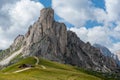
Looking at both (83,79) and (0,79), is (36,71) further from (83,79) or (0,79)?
(0,79)

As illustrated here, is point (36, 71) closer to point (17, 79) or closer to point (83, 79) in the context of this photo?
point (83, 79)

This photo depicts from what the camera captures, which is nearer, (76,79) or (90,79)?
(76,79)

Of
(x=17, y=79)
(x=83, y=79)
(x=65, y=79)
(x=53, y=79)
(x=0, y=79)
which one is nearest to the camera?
(x=0, y=79)

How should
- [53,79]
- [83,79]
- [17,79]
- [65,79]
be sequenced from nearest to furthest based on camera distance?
1. [17,79]
2. [53,79]
3. [65,79]
4. [83,79]

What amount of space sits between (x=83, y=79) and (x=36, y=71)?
60.4 ft

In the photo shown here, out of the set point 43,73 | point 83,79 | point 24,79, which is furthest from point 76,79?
point 24,79

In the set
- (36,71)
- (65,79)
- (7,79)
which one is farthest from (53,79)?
(7,79)

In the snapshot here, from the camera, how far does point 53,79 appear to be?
103m

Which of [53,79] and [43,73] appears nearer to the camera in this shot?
[53,79]

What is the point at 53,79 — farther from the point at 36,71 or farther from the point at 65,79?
the point at 36,71

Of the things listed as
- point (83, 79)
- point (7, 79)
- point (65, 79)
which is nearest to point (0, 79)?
point (7, 79)

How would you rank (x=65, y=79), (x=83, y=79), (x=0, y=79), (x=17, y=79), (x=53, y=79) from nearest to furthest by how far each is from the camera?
1. (x=0, y=79)
2. (x=17, y=79)
3. (x=53, y=79)
4. (x=65, y=79)
5. (x=83, y=79)

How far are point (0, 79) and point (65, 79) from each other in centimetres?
3751

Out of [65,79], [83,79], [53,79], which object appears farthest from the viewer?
[83,79]
